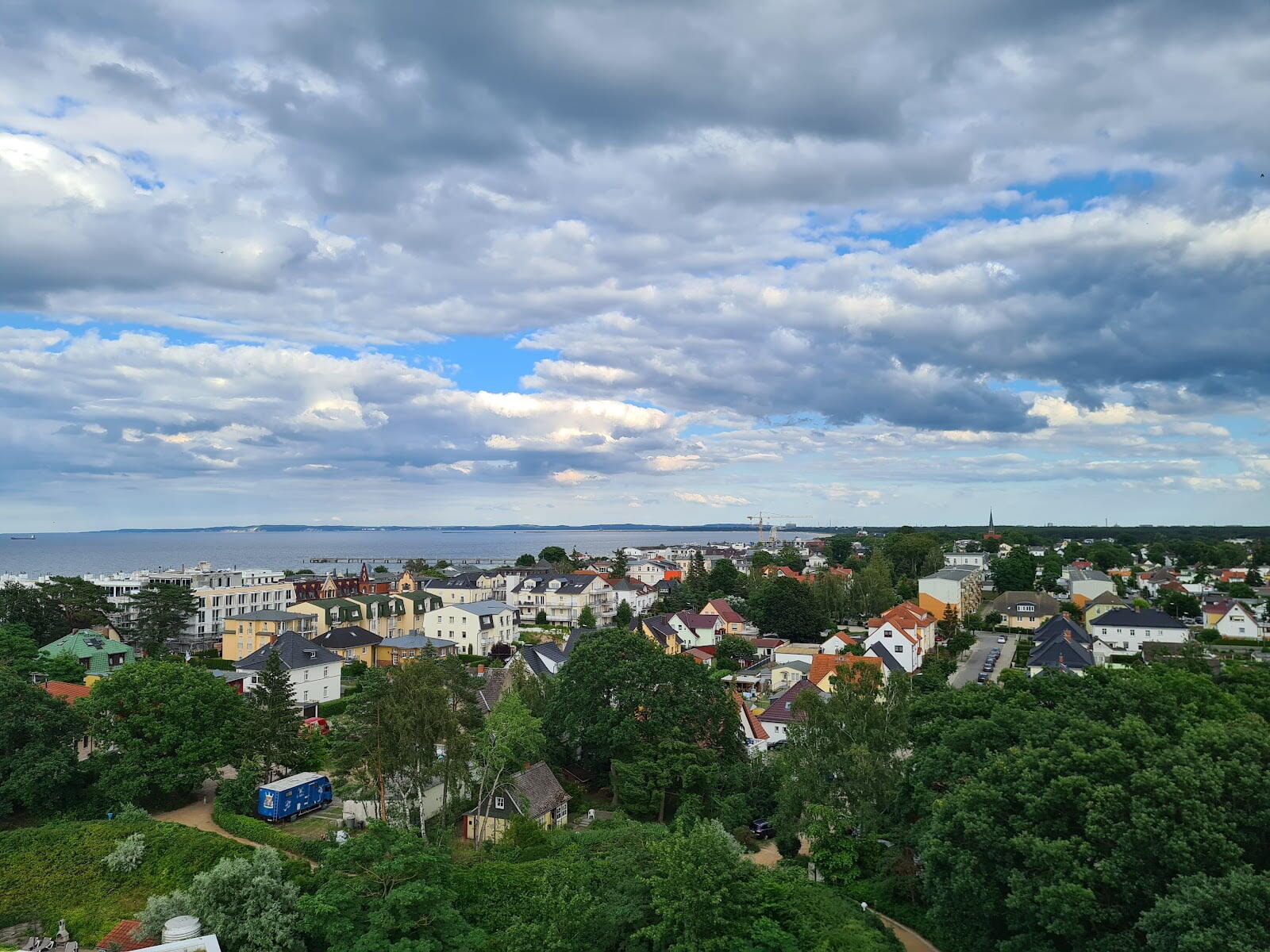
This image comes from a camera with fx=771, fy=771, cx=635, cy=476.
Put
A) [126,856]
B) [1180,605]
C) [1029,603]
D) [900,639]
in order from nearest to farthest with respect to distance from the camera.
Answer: [126,856]
[900,639]
[1180,605]
[1029,603]

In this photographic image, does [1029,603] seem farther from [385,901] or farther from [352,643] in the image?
[385,901]

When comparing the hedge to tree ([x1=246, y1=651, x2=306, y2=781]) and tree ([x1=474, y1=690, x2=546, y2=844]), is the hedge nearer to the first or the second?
tree ([x1=246, y1=651, x2=306, y2=781])

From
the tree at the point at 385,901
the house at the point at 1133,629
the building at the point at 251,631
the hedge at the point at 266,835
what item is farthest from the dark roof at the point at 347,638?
the house at the point at 1133,629

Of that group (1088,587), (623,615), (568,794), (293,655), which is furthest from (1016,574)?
(293,655)

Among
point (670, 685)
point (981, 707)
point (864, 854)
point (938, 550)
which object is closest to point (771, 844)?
point (864, 854)

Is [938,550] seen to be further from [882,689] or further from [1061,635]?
[882,689]

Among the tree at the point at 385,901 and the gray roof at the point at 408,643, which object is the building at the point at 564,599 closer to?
the gray roof at the point at 408,643

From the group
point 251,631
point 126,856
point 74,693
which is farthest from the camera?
point 251,631
